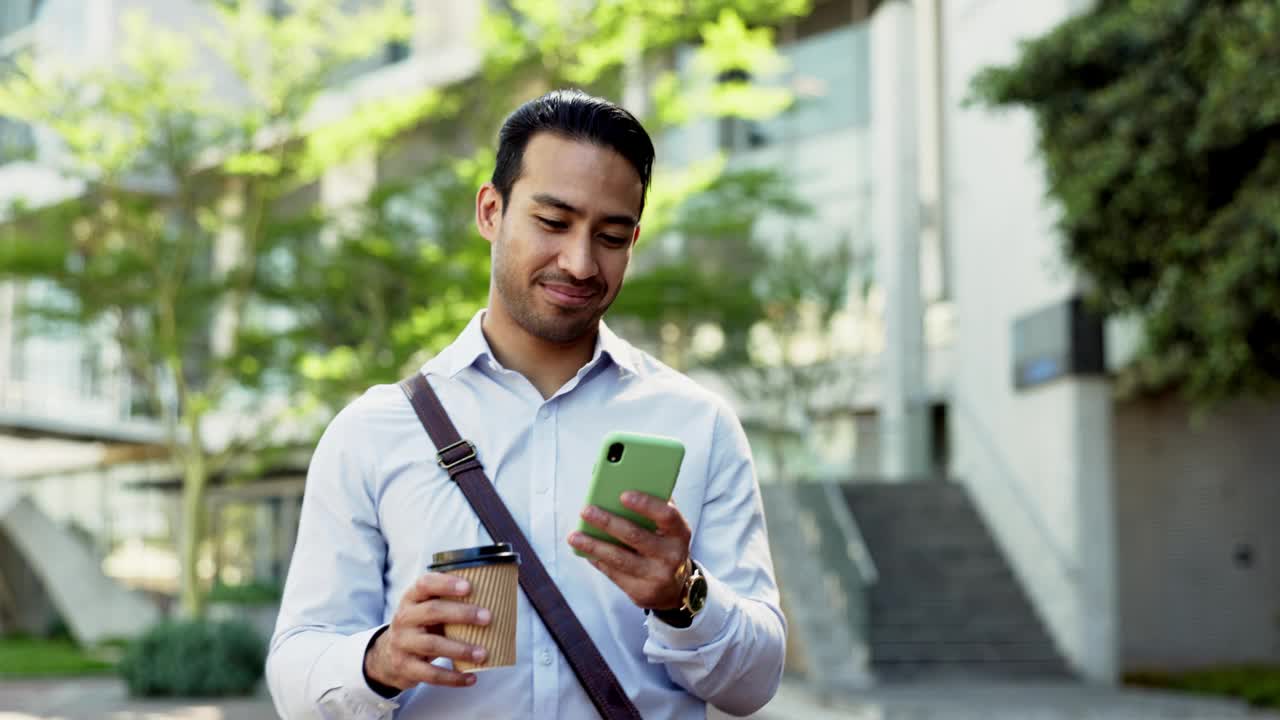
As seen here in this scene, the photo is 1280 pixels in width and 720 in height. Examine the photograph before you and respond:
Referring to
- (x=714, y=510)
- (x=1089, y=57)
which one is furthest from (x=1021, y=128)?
(x=714, y=510)

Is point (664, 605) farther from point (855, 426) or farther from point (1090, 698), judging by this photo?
point (855, 426)

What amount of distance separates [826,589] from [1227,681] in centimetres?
461

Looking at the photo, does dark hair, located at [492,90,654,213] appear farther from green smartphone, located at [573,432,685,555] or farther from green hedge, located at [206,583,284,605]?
green hedge, located at [206,583,284,605]

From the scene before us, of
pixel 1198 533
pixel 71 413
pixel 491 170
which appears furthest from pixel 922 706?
pixel 71 413

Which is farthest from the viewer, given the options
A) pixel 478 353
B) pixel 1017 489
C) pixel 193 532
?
pixel 1017 489

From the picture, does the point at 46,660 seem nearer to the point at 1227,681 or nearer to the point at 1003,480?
the point at 1003,480

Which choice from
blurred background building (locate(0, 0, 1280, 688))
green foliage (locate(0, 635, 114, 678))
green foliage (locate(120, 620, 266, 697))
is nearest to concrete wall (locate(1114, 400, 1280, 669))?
blurred background building (locate(0, 0, 1280, 688))

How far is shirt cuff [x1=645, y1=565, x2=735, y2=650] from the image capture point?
214cm

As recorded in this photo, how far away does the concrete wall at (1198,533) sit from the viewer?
20.8 meters

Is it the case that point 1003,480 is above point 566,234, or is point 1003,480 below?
below

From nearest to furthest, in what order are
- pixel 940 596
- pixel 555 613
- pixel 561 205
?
pixel 555 613
pixel 561 205
pixel 940 596

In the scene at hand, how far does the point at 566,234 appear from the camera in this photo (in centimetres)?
237

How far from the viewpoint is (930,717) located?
1327 centimetres

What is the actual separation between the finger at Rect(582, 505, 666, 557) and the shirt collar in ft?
1.75
